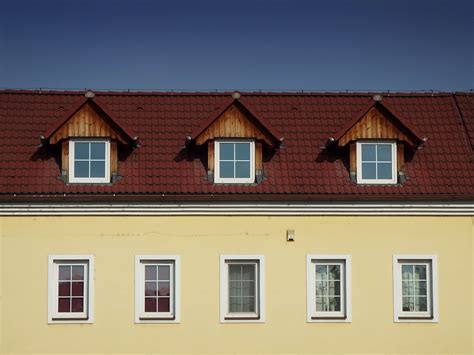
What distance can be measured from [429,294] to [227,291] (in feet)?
18.6

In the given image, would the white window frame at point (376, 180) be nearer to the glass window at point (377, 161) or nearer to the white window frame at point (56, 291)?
the glass window at point (377, 161)

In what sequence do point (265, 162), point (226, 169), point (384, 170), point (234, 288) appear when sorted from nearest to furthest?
point (234, 288)
point (226, 169)
point (384, 170)
point (265, 162)

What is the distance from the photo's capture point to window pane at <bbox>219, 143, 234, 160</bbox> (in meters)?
26.1

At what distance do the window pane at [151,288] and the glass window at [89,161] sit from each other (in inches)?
125

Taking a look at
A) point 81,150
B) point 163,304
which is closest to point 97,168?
point 81,150

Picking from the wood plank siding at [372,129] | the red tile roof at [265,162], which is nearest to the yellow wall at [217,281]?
the red tile roof at [265,162]

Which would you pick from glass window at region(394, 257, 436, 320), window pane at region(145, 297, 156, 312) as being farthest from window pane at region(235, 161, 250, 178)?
glass window at region(394, 257, 436, 320)

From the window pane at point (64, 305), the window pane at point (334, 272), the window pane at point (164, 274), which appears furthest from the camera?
the window pane at point (334, 272)

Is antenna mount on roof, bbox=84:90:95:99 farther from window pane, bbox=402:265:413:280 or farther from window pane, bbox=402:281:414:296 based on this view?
window pane, bbox=402:281:414:296

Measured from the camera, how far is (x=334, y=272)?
84.3ft

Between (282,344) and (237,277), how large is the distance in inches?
87.5

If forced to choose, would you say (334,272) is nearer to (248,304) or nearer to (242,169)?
(248,304)

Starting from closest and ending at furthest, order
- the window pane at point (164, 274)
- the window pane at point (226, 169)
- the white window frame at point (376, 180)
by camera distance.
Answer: the window pane at point (164, 274)
the window pane at point (226, 169)
the white window frame at point (376, 180)

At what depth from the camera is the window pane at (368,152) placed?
2638 cm
